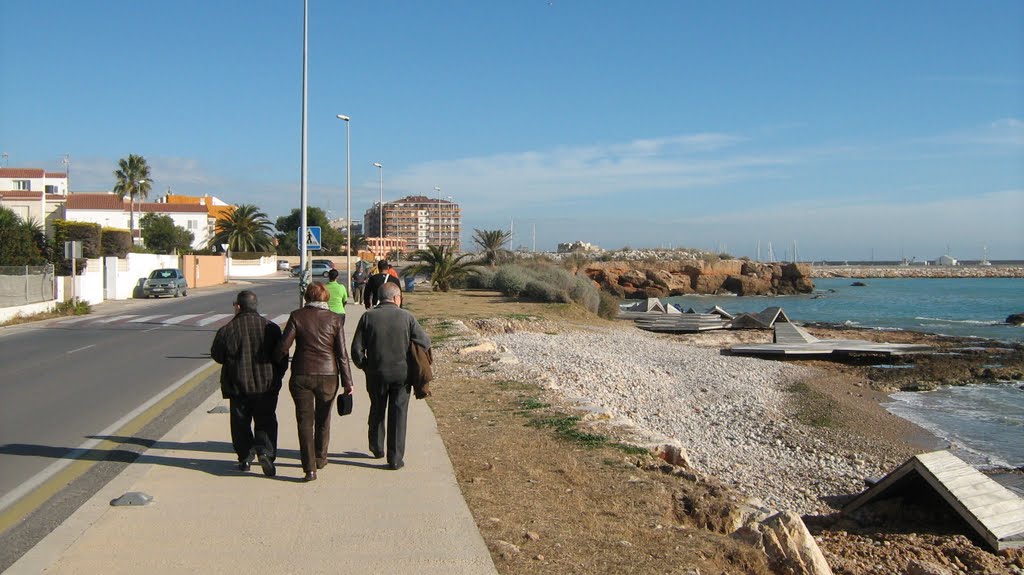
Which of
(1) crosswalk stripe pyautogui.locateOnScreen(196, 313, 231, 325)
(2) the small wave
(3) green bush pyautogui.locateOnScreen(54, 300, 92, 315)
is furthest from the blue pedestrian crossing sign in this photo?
(2) the small wave

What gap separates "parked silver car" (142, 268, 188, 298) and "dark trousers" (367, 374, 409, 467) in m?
37.8

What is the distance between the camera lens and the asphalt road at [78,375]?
8727 mm

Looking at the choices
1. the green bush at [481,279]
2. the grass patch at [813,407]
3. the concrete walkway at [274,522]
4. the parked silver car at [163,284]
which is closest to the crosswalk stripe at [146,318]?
the parked silver car at [163,284]

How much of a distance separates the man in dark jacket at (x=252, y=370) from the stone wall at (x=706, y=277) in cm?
7803

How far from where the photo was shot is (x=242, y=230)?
87.7m

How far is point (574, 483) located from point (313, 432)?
7.31 feet

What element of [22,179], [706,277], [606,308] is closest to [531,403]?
[606,308]

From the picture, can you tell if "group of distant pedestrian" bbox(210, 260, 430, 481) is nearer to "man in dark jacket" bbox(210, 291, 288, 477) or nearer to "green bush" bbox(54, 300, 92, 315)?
"man in dark jacket" bbox(210, 291, 288, 477)

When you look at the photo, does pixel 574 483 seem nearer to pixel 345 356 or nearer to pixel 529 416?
pixel 345 356

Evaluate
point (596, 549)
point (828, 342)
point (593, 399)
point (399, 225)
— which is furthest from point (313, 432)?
point (399, 225)

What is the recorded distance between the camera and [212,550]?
5.31 m

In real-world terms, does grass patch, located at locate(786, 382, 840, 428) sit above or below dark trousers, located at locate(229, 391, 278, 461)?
below

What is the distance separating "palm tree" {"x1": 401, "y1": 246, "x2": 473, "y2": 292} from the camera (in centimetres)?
4325

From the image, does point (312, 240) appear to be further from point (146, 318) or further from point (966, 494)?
point (966, 494)
